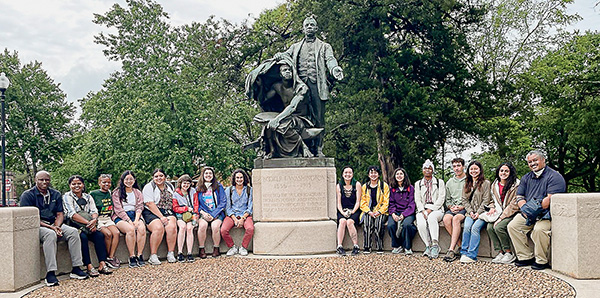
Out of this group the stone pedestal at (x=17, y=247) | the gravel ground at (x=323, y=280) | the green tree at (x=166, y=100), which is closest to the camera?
the gravel ground at (x=323, y=280)

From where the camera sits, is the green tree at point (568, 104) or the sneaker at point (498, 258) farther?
the green tree at point (568, 104)

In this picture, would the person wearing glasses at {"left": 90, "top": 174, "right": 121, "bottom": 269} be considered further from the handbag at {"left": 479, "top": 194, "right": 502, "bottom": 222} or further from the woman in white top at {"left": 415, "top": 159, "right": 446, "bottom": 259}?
the handbag at {"left": 479, "top": 194, "right": 502, "bottom": 222}

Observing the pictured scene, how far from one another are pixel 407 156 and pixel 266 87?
459 inches

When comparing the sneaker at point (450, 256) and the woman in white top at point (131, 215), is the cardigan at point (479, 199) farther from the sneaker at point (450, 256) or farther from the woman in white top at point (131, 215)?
the woman in white top at point (131, 215)

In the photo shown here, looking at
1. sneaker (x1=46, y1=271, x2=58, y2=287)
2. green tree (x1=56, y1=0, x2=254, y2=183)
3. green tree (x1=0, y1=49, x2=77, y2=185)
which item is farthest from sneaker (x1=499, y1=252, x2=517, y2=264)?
green tree (x1=0, y1=49, x2=77, y2=185)

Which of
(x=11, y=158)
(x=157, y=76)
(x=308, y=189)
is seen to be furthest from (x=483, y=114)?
(x=11, y=158)

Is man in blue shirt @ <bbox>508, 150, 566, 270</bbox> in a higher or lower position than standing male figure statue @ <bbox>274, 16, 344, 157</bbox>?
lower

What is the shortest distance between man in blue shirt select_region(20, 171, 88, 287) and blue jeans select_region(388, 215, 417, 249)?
14.9ft

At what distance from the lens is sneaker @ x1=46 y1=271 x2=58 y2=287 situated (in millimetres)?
7255

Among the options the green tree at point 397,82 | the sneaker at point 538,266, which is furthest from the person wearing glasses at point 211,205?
the green tree at point 397,82

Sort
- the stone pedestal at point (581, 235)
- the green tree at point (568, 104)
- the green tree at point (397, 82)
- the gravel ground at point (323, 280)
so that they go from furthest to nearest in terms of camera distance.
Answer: the green tree at point (397, 82) < the green tree at point (568, 104) < the stone pedestal at point (581, 235) < the gravel ground at point (323, 280)

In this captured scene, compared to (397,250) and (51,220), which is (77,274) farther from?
(397,250)

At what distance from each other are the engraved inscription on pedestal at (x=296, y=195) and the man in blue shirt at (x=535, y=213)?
9.40 feet

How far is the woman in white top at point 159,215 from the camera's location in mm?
8875
